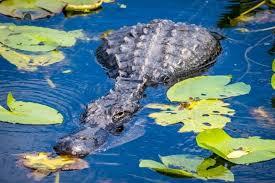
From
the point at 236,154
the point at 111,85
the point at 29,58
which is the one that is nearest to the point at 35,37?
the point at 29,58

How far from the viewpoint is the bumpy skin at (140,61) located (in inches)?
153

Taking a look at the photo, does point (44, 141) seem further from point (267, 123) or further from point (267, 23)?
point (267, 23)

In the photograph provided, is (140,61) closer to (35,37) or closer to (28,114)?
(35,37)

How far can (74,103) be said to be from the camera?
164 inches

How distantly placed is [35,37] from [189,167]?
2.29m

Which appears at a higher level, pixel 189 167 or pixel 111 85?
pixel 111 85

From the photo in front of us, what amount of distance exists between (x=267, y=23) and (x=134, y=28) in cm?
139

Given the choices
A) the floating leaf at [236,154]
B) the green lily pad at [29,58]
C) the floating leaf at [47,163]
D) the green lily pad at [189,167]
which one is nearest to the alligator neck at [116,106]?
the floating leaf at [47,163]

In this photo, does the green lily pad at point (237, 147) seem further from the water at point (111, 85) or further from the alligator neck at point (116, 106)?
the alligator neck at point (116, 106)

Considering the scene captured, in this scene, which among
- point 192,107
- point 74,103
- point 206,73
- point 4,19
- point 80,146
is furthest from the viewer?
point 4,19

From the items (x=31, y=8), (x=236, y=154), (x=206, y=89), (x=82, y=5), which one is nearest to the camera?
(x=236, y=154)

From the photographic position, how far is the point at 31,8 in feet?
18.5

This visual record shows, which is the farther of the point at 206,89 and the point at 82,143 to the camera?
the point at 206,89

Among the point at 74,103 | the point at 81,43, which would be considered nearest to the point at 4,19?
the point at 81,43
